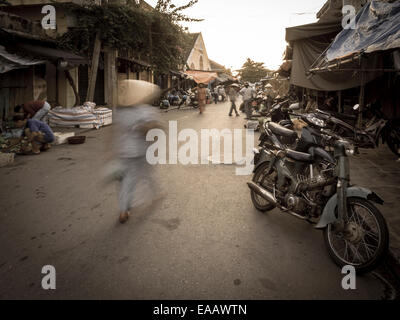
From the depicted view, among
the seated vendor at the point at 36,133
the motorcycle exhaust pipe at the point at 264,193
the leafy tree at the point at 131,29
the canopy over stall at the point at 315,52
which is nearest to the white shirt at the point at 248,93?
the canopy over stall at the point at 315,52

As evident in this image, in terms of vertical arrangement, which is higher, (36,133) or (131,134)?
(131,134)

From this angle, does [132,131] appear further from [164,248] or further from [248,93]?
[248,93]

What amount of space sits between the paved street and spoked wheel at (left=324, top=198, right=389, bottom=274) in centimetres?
14

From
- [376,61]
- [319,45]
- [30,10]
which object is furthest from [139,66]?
[376,61]

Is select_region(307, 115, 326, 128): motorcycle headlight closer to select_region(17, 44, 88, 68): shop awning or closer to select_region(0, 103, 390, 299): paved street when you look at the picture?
select_region(0, 103, 390, 299): paved street

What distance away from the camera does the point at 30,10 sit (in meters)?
15.5

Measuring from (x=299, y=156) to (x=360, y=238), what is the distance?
1.07 m

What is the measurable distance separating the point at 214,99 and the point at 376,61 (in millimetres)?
25969

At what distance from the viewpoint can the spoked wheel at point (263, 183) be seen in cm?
397

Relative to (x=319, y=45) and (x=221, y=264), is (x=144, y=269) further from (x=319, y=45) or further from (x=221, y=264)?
(x=319, y=45)

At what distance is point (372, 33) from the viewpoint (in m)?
5.69

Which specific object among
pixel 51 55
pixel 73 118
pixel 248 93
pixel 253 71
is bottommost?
pixel 73 118

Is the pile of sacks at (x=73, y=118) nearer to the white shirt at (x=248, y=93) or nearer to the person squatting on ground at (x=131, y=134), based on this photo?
the white shirt at (x=248, y=93)

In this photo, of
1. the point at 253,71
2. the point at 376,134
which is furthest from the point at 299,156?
the point at 253,71
